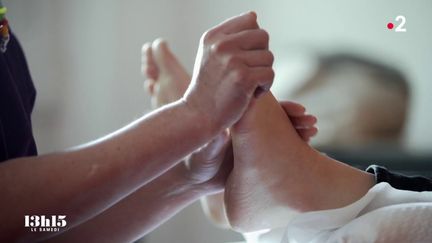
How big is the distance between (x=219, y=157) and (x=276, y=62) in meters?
0.94

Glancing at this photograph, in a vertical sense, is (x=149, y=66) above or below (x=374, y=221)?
above

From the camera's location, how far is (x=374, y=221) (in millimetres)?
594

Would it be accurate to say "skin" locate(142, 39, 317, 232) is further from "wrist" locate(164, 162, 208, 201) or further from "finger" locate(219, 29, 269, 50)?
"finger" locate(219, 29, 269, 50)

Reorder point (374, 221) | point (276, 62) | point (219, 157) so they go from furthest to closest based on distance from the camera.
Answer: point (276, 62) < point (219, 157) < point (374, 221)

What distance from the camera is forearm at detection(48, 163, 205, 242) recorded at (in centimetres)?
69

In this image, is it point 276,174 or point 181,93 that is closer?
point 276,174

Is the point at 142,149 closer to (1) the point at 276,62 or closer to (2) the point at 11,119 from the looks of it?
(2) the point at 11,119

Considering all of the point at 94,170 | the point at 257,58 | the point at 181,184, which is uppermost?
the point at 257,58

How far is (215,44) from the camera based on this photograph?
53cm

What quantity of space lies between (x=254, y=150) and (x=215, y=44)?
0.69 ft

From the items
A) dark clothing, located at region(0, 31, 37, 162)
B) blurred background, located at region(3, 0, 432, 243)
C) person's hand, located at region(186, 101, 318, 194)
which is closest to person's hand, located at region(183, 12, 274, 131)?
person's hand, located at region(186, 101, 318, 194)

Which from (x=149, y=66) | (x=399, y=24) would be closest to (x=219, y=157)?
(x=149, y=66)

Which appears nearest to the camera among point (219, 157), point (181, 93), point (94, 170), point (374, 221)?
point (94, 170)

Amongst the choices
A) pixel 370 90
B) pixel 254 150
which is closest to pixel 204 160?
pixel 254 150
